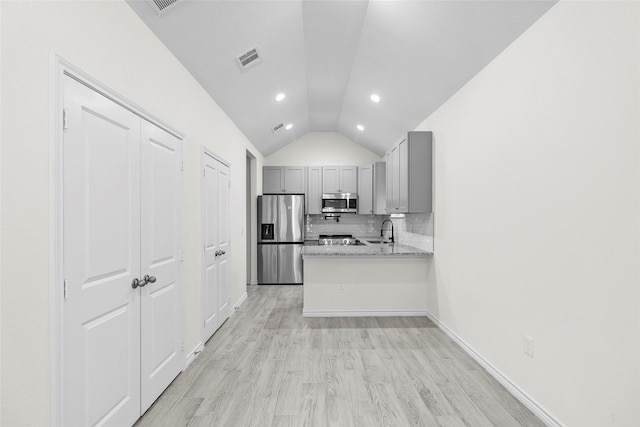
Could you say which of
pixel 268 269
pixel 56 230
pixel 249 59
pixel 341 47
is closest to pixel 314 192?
pixel 268 269

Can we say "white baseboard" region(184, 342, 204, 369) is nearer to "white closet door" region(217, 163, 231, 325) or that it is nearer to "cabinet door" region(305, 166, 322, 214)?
"white closet door" region(217, 163, 231, 325)

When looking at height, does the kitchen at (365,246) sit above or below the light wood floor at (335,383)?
above

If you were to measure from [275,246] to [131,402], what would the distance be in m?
4.58

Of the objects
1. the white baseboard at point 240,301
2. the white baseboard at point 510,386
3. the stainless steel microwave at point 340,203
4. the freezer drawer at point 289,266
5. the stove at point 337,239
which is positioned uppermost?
the stainless steel microwave at point 340,203

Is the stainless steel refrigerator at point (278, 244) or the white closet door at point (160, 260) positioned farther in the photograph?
the stainless steel refrigerator at point (278, 244)

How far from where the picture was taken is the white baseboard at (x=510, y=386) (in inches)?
82.4

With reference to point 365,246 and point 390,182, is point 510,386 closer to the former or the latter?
point 365,246

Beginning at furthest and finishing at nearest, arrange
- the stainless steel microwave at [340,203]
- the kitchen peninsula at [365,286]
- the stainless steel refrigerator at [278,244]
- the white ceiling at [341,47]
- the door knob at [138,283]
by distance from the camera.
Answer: the stainless steel microwave at [340,203]
the stainless steel refrigerator at [278,244]
the kitchen peninsula at [365,286]
the white ceiling at [341,47]
the door knob at [138,283]

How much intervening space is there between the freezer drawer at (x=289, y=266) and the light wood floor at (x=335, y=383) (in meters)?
2.57

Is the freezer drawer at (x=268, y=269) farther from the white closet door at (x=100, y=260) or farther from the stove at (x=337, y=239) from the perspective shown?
the white closet door at (x=100, y=260)

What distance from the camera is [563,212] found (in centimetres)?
198

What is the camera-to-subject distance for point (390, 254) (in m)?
4.30

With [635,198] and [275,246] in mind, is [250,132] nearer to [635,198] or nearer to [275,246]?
[275,246]

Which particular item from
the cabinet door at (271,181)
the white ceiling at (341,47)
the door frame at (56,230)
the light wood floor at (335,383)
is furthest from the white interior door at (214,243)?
the cabinet door at (271,181)
